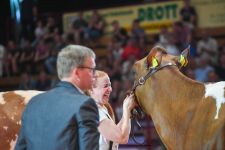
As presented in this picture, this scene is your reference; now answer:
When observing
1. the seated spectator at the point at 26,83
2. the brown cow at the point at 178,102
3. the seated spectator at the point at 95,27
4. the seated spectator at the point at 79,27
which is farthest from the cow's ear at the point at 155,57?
the seated spectator at the point at 95,27

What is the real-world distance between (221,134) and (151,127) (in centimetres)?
431

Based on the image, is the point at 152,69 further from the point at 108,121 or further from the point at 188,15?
the point at 188,15

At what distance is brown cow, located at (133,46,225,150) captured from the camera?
3874 millimetres

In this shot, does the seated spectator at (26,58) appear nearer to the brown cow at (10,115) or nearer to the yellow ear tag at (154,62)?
the brown cow at (10,115)

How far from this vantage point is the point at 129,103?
416 centimetres

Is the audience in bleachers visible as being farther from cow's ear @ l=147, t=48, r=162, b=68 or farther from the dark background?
cow's ear @ l=147, t=48, r=162, b=68

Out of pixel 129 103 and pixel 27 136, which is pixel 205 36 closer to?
pixel 129 103

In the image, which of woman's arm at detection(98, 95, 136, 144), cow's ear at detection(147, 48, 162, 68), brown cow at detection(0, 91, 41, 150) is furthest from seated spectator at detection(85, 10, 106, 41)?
woman's arm at detection(98, 95, 136, 144)

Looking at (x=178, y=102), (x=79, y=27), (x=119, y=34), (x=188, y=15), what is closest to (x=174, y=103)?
(x=178, y=102)

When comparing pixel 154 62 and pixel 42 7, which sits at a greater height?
pixel 154 62

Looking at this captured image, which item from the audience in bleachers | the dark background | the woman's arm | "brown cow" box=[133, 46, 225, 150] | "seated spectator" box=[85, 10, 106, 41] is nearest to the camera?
the woman's arm

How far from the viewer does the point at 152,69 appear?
4.50 meters

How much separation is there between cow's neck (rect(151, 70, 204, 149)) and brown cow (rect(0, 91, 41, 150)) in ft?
3.68

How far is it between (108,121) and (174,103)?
133cm
